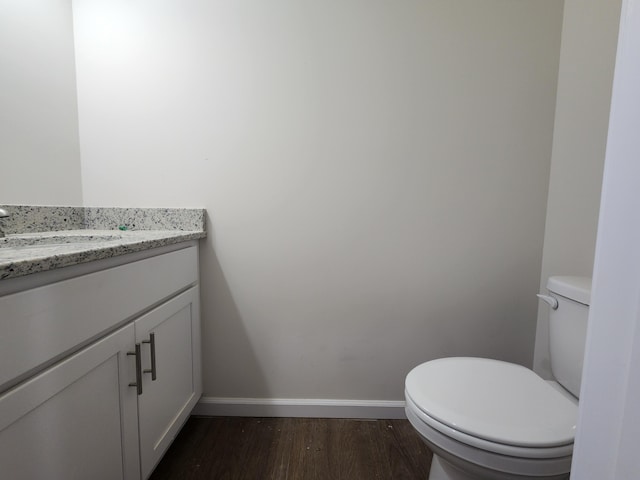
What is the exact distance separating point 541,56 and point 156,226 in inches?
70.2

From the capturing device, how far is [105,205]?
1.32 m

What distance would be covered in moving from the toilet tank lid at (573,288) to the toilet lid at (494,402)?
→ 0.27 metres

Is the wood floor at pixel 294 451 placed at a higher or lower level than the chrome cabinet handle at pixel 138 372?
lower

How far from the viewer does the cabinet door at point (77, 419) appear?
0.53 metres

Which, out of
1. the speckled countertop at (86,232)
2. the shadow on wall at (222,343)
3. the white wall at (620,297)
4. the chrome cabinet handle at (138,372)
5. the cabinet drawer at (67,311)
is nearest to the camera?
the white wall at (620,297)

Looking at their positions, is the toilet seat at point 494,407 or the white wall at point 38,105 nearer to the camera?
the toilet seat at point 494,407

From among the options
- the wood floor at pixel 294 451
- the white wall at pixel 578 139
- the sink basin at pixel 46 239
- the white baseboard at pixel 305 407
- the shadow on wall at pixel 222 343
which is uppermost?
the white wall at pixel 578 139

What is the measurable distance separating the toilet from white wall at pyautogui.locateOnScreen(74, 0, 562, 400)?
37 cm

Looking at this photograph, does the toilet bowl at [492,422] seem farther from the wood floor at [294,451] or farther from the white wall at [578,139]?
the white wall at [578,139]

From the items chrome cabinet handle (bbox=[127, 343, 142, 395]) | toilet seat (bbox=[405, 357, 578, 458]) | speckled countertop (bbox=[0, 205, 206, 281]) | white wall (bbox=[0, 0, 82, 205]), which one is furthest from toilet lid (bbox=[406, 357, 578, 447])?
white wall (bbox=[0, 0, 82, 205])

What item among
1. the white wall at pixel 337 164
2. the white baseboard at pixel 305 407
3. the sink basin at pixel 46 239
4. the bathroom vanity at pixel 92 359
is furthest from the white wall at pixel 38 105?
the white baseboard at pixel 305 407

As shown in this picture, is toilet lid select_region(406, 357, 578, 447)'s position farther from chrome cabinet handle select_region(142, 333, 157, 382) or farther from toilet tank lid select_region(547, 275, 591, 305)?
chrome cabinet handle select_region(142, 333, 157, 382)

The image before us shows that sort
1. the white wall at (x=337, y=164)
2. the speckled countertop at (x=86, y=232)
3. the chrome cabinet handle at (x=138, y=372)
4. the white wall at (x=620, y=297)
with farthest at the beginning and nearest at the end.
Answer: the white wall at (x=337, y=164) → the chrome cabinet handle at (x=138, y=372) → the speckled countertop at (x=86, y=232) → the white wall at (x=620, y=297)

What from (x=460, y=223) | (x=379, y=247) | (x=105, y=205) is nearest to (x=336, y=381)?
(x=379, y=247)
